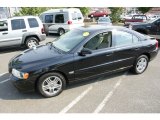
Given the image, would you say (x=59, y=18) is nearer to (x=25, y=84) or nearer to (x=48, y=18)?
(x=48, y=18)

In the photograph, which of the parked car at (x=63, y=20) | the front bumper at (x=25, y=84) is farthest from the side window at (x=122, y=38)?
the parked car at (x=63, y=20)

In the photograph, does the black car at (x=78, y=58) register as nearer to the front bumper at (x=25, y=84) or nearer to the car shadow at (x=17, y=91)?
the front bumper at (x=25, y=84)

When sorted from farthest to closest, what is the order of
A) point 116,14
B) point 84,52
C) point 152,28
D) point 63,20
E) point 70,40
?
1. point 116,14
2. point 63,20
3. point 152,28
4. point 70,40
5. point 84,52

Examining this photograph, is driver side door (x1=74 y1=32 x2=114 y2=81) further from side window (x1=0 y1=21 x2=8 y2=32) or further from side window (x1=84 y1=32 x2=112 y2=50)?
side window (x1=0 y1=21 x2=8 y2=32)

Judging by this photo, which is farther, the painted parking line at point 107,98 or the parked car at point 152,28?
the parked car at point 152,28

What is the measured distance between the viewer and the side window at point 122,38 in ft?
16.4

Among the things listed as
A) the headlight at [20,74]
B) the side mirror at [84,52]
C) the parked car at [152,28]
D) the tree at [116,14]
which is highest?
the tree at [116,14]

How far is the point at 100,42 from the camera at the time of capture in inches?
188

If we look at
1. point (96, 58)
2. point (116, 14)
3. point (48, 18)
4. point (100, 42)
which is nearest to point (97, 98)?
point (96, 58)

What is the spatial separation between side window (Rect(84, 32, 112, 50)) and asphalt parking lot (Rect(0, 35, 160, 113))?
40.2 inches

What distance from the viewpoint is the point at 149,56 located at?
5695 mm

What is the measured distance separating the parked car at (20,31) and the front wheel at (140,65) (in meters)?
5.31

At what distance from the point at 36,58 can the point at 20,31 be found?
15.6ft

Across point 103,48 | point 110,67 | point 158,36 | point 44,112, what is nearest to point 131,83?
point 110,67
